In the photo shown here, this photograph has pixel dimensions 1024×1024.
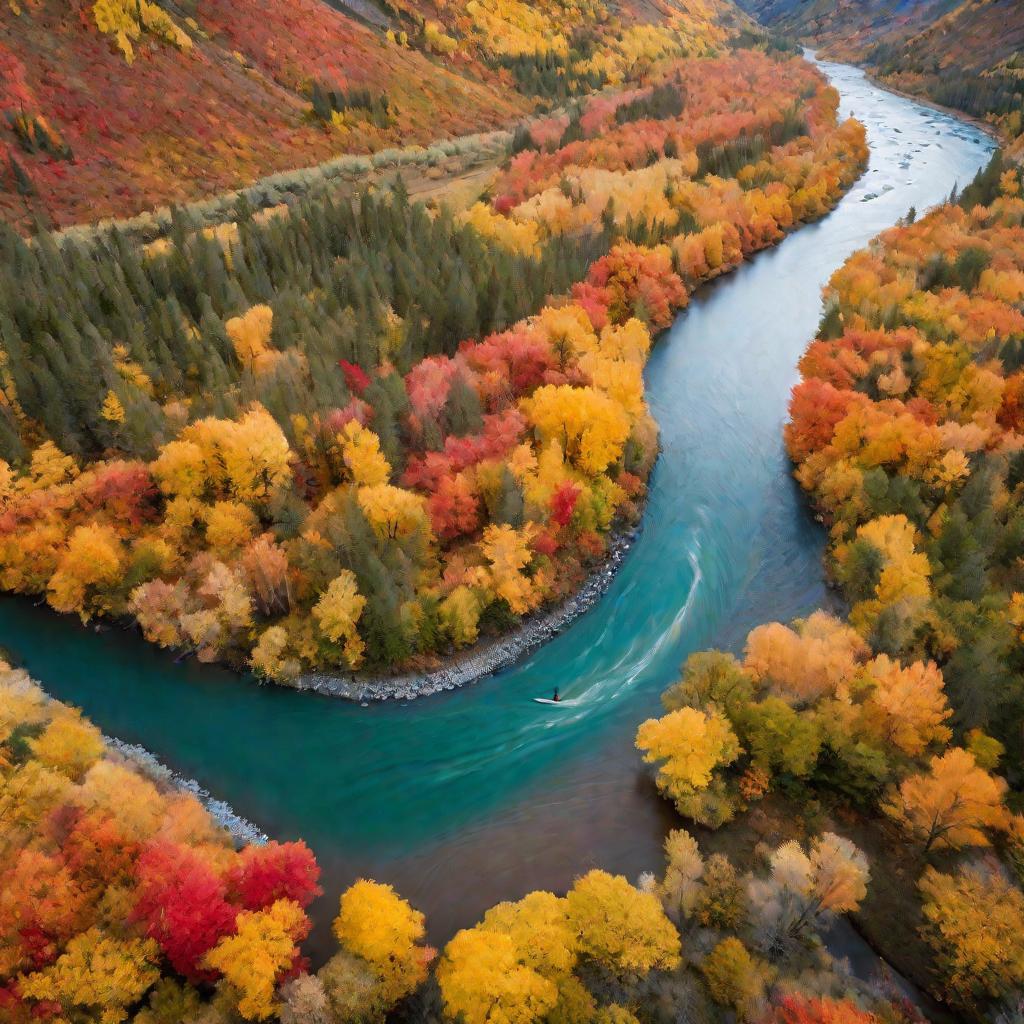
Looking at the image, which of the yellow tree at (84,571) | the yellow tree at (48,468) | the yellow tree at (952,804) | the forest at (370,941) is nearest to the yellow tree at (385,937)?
the forest at (370,941)

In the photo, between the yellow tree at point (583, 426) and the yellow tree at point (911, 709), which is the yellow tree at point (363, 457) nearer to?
the yellow tree at point (583, 426)

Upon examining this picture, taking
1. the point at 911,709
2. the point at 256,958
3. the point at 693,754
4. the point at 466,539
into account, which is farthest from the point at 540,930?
the point at 466,539

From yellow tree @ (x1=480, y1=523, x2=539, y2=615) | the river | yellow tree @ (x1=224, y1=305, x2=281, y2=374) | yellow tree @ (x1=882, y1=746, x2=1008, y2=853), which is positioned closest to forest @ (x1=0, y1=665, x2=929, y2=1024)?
yellow tree @ (x1=882, y1=746, x2=1008, y2=853)

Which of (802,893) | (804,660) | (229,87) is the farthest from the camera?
(229,87)

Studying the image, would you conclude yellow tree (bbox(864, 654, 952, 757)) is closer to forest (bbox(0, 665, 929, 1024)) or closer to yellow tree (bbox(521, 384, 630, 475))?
forest (bbox(0, 665, 929, 1024))

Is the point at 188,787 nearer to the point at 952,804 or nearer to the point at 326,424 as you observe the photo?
the point at 326,424

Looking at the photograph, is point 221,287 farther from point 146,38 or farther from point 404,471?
point 146,38
